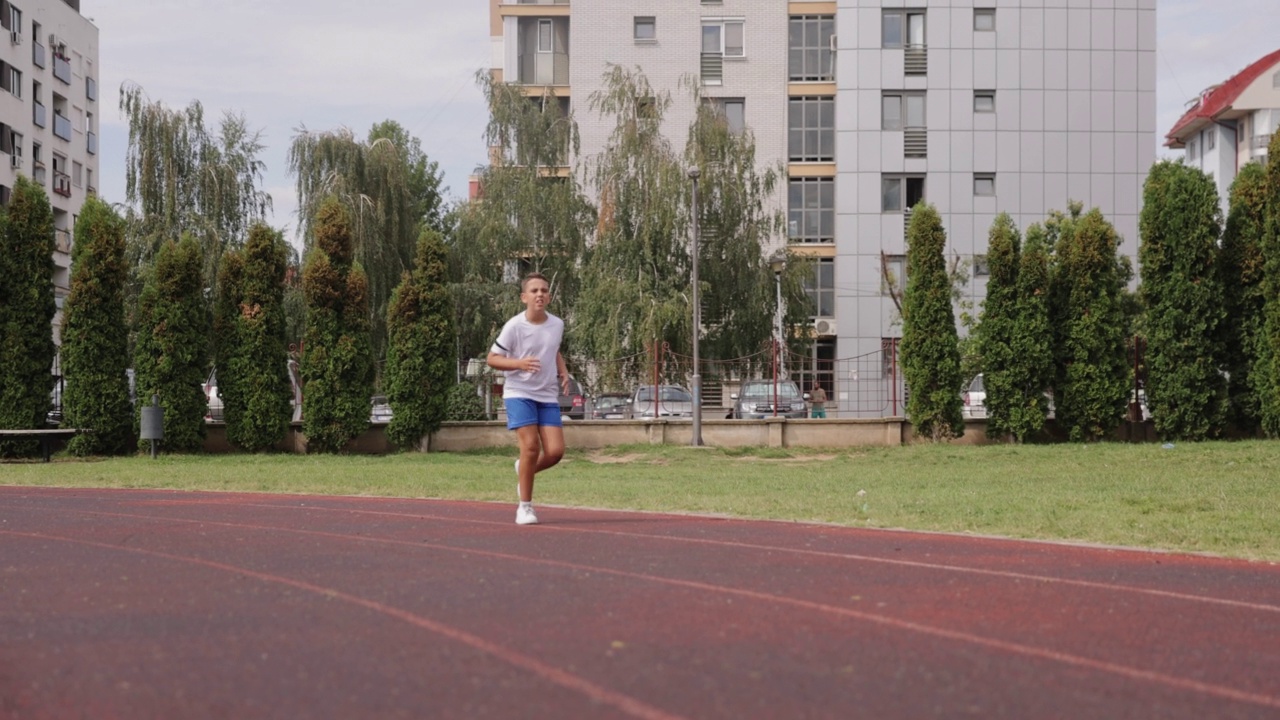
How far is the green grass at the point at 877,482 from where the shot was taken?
12339 millimetres

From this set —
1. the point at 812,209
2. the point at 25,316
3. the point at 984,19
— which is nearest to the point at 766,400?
the point at 25,316

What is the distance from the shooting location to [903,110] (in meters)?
53.3

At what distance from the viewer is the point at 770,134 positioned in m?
54.7

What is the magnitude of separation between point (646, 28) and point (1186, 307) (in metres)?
32.1

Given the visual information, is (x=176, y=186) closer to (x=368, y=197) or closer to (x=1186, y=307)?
(x=368, y=197)

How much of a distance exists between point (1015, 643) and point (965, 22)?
4942cm

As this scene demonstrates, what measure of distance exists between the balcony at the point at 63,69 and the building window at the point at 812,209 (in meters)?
39.0

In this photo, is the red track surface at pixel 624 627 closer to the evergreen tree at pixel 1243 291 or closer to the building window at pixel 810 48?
the evergreen tree at pixel 1243 291

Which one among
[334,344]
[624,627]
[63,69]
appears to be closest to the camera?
[624,627]

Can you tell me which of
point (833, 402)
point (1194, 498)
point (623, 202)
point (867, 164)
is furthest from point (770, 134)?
point (1194, 498)

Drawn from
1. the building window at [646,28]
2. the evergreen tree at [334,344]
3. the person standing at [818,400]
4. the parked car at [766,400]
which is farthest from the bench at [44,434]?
the building window at [646,28]

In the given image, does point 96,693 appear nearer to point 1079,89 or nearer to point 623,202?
point 623,202

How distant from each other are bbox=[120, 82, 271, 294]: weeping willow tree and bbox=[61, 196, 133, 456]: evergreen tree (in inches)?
581

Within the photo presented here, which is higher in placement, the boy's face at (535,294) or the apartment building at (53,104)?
the apartment building at (53,104)
